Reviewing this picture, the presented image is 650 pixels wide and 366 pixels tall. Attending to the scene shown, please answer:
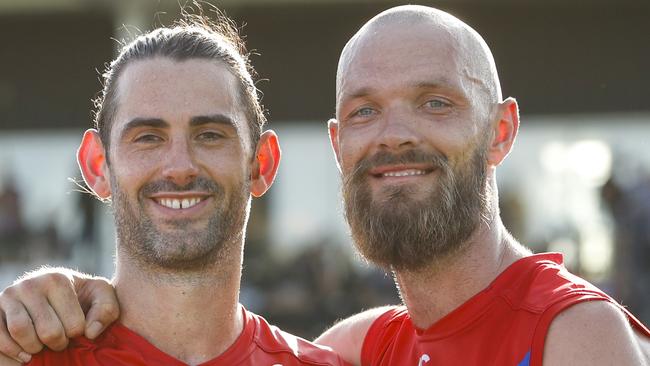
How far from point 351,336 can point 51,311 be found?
4.55 feet

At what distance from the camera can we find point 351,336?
178 inches

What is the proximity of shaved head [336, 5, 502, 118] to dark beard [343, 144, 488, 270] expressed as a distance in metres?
0.27

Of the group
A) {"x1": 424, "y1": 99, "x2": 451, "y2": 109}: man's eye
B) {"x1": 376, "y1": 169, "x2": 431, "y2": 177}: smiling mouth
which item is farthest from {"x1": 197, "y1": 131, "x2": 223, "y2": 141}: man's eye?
{"x1": 424, "y1": 99, "x2": 451, "y2": 109}: man's eye

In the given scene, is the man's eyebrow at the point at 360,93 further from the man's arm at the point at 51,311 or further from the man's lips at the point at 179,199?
the man's arm at the point at 51,311

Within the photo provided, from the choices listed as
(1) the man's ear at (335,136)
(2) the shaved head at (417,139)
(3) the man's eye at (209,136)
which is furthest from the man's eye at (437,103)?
(3) the man's eye at (209,136)

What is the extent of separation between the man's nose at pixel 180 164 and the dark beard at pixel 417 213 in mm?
607

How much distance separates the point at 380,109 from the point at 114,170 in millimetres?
999

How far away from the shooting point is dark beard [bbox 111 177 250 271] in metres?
3.74

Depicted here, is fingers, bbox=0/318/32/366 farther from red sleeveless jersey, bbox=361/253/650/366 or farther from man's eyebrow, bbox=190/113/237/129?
red sleeveless jersey, bbox=361/253/650/366

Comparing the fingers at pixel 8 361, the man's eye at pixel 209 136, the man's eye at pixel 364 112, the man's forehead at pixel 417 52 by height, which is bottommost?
the fingers at pixel 8 361

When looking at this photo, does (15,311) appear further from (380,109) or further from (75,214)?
(75,214)

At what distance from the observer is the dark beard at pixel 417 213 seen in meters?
3.81

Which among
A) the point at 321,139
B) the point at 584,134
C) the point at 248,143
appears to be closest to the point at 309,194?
the point at 321,139

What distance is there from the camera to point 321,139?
47.0 feet
